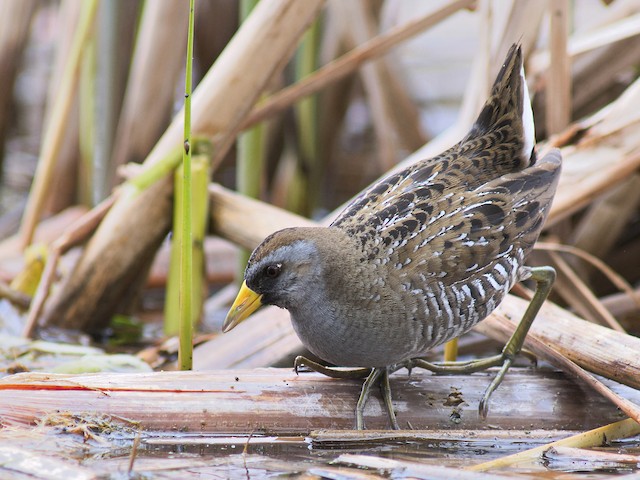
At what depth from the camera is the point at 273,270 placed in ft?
8.59

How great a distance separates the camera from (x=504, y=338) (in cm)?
313

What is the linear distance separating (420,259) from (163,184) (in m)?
1.31

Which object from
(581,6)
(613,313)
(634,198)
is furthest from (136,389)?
(581,6)

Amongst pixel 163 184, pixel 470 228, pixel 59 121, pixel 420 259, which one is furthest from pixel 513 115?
pixel 59 121

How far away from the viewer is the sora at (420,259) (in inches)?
105

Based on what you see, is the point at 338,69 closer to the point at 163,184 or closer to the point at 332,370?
the point at 163,184

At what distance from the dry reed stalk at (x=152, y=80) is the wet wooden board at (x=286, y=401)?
1698 mm

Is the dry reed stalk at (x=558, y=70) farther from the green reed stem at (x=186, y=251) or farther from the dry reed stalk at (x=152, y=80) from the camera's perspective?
the green reed stem at (x=186, y=251)

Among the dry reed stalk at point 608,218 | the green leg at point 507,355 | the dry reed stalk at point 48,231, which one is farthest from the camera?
the dry reed stalk at point 48,231

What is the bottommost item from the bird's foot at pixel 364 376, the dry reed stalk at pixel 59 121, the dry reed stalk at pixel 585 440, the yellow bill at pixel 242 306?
the dry reed stalk at pixel 585 440

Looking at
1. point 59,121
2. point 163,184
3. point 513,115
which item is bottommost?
point 163,184

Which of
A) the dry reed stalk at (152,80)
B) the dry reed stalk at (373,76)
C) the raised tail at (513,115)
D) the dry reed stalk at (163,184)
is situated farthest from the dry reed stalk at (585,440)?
the dry reed stalk at (373,76)

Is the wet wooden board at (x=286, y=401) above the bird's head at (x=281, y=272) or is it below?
below

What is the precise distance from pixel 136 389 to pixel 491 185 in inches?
48.1
